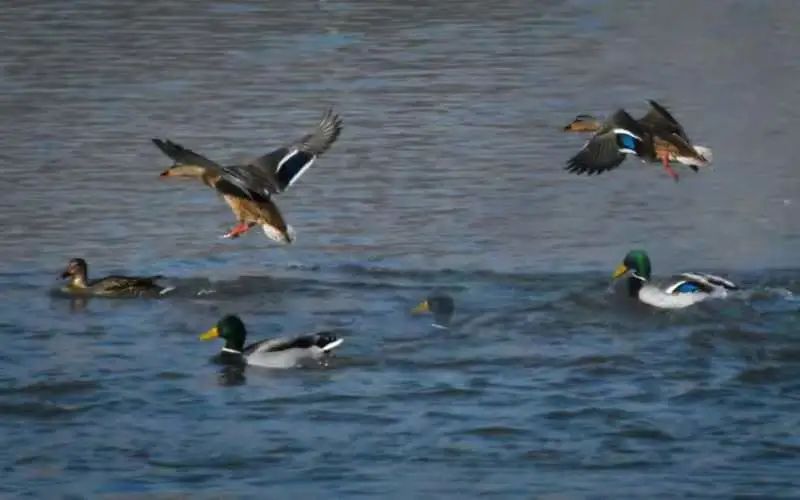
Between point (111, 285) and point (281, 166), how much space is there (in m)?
1.55

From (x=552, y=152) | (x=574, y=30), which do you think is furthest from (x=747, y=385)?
(x=574, y=30)

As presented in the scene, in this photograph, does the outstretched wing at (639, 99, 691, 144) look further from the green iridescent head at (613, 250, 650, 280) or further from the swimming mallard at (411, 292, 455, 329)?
the swimming mallard at (411, 292, 455, 329)

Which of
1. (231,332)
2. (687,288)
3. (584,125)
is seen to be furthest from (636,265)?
(231,332)

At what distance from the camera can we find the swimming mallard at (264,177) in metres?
15.7

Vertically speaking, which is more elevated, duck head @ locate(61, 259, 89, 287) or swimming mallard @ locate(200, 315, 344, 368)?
duck head @ locate(61, 259, 89, 287)

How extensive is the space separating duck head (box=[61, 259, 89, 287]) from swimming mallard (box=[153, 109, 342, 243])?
3.21 ft

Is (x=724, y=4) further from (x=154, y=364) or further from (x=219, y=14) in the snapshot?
(x=154, y=364)

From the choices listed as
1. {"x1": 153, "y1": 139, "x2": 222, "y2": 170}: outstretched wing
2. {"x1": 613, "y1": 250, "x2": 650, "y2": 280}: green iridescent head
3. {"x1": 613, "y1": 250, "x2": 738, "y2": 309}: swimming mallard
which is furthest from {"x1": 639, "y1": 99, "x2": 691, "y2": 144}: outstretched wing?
{"x1": 153, "y1": 139, "x2": 222, "y2": 170}: outstretched wing

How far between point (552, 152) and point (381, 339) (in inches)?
271

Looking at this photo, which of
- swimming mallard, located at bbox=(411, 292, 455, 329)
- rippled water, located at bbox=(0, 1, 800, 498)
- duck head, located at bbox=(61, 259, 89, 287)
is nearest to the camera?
rippled water, located at bbox=(0, 1, 800, 498)

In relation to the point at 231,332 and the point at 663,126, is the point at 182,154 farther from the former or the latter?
the point at 663,126

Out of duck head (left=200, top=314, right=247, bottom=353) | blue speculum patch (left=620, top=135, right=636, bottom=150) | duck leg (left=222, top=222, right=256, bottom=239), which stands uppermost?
blue speculum patch (left=620, top=135, right=636, bottom=150)

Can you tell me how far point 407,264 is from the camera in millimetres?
16781

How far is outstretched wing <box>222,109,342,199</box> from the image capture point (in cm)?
1577
